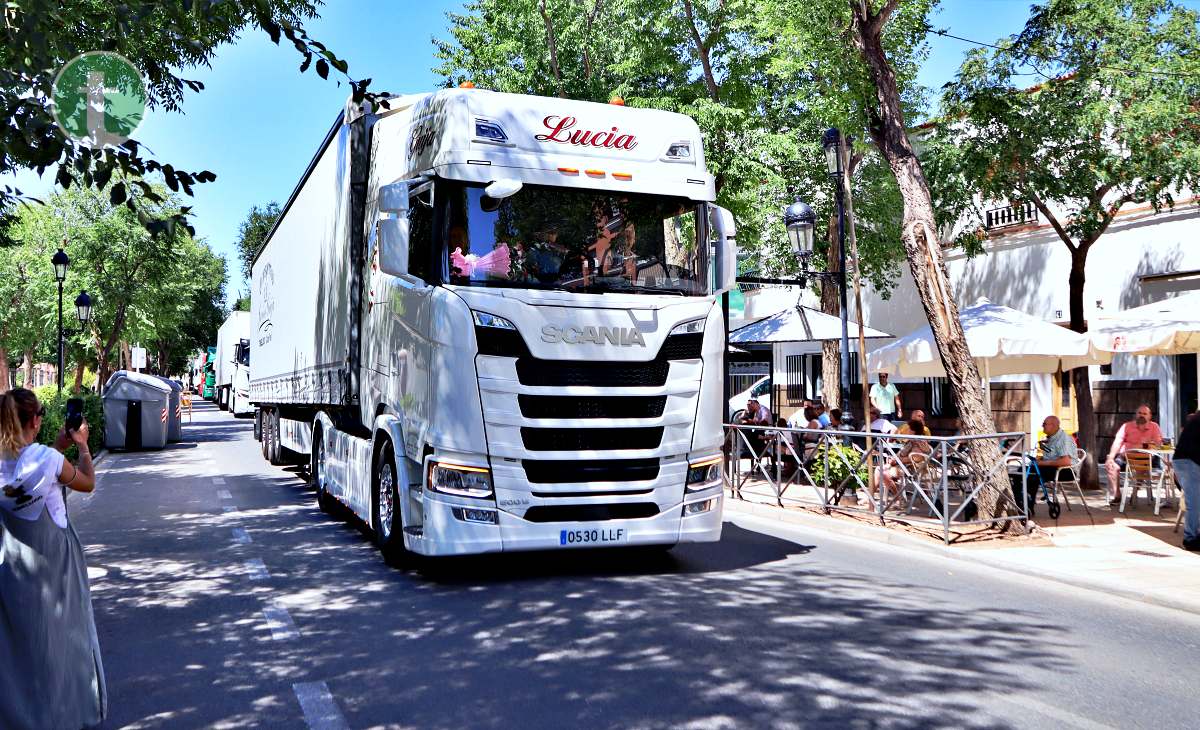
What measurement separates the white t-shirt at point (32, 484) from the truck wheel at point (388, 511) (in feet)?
12.3

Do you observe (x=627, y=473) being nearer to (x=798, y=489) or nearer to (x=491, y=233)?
(x=491, y=233)

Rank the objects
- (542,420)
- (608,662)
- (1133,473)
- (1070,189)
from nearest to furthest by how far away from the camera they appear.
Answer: (608,662) → (542,420) → (1133,473) → (1070,189)

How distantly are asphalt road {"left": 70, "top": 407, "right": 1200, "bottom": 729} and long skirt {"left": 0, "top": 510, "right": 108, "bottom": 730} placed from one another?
48cm

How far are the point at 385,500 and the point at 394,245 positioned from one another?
2413 mm

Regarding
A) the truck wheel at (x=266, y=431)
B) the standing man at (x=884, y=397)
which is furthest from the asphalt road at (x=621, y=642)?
the standing man at (x=884, y=397)

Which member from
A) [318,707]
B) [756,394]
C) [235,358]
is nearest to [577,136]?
[318,707]

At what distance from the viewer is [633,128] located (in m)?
8.22

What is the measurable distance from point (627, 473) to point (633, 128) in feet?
9.34

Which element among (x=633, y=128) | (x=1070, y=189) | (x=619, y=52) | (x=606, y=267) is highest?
(x=619, y=52)

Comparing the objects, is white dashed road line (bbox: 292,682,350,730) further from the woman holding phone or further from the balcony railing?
the balcony railing

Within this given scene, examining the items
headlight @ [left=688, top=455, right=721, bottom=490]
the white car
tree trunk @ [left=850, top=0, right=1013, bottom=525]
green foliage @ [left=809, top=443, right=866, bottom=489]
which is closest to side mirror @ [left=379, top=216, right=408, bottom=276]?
headlight @ [left=688, top=455, right=721, bottom=490]

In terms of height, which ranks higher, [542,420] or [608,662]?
[542,420]

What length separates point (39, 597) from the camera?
4188 mm

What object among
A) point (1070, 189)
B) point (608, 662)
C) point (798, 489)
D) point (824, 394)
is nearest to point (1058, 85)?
point (1070, 189)
